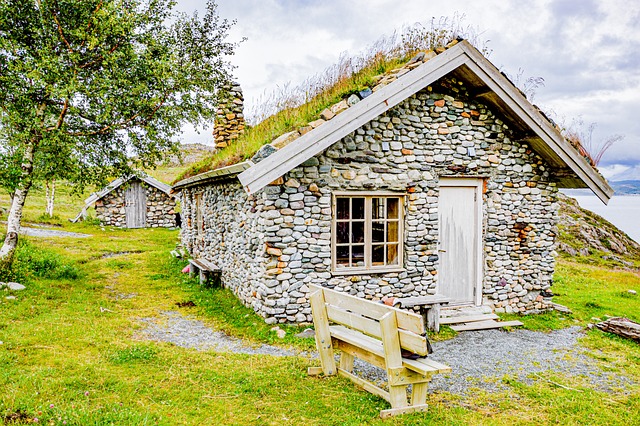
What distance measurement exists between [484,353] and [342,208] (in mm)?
3646

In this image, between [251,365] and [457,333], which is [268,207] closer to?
[251,365]

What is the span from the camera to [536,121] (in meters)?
9.62

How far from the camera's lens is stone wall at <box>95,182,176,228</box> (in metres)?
27.2

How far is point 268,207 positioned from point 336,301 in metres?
2.99

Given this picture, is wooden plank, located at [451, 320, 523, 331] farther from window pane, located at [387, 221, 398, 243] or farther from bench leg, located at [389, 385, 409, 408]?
bench leg, located at [389, 385, 409, 408]

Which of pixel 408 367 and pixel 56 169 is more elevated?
pixel 56 169

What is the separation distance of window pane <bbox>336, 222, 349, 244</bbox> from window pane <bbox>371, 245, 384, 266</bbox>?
671 millimetres

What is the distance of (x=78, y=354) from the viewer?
688cm

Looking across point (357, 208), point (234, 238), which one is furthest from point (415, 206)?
point (234, 238)

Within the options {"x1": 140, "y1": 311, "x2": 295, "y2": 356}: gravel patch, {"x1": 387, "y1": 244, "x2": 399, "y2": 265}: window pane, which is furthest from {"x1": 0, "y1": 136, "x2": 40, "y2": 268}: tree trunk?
{"x1": 387, "y1": 244, "x2": 399, "y2": 265}: window pane

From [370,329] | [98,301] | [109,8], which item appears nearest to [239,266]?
[98,301]

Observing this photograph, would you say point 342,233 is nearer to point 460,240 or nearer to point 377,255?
point 377,255

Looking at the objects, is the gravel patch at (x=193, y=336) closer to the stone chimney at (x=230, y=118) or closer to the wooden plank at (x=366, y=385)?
the wooden plank at (x=366, y=385)

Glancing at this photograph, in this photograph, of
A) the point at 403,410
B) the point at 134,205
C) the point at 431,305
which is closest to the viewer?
the point at 403,410
